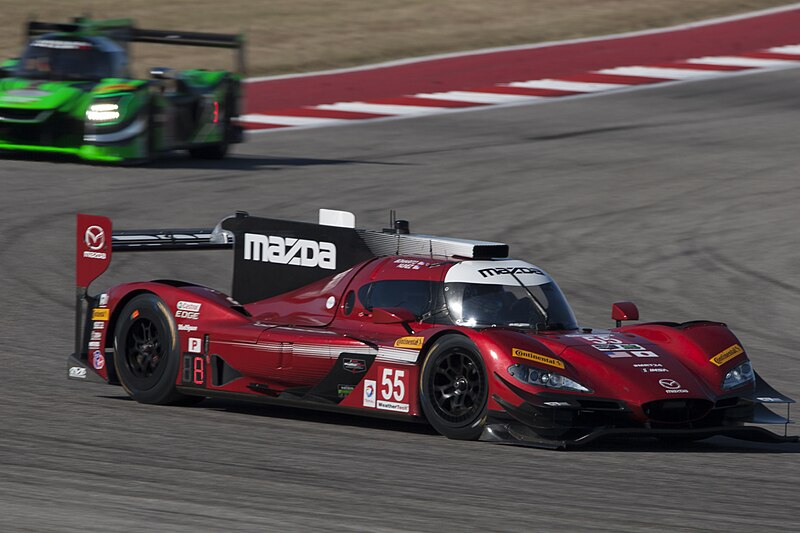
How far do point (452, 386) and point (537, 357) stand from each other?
1.87 feet

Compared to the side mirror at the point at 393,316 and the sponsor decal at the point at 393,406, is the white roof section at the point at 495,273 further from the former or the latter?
the sponsor decal at the point at 393,406

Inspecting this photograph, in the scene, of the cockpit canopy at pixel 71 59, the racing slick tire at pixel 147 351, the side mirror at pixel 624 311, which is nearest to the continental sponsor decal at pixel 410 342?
the side mirror at pixel 624 311

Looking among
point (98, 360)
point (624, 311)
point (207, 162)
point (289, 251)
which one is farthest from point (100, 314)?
point (207, 162)

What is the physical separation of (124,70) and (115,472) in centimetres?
1554

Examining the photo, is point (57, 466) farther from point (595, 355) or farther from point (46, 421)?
point (595, 355)

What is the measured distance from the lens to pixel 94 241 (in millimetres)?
10930

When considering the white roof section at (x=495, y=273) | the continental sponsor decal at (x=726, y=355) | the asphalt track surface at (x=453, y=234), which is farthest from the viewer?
the white roof section at (x=495, y=273)

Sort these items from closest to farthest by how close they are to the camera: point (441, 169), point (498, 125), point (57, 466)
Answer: point (57, 466) → point (441, 169) → point (498, 125)

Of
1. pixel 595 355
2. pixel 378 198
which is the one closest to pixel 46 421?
pixel 595 355

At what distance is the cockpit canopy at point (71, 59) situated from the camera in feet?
71.6

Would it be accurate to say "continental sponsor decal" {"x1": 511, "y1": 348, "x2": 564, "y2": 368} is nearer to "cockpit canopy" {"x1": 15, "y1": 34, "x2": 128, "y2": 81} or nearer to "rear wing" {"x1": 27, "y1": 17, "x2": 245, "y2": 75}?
"rear wing" {"x1": 27, "y1": 17, "x2": 245, "y2": 75}

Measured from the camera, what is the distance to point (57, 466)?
775 cm

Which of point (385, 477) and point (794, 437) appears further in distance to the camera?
point (794, 437)

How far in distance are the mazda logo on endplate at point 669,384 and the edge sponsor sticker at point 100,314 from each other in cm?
400
